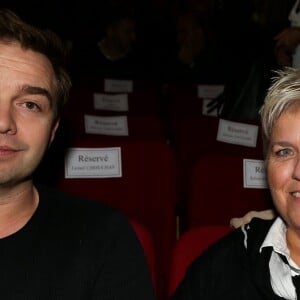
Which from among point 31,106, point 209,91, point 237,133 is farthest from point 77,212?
point 209,91

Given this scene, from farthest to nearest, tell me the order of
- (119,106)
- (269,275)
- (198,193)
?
(119,106) → (198,193) → (269,275)

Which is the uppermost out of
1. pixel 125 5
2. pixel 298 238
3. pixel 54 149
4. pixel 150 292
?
pixel 125 5

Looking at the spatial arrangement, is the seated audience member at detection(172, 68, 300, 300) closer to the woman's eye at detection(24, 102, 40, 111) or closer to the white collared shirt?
the white collared shirt

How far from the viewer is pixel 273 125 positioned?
1565 mm

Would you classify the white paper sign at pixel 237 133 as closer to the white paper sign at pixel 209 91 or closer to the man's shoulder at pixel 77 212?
the man's shoulder at pixel 77 212

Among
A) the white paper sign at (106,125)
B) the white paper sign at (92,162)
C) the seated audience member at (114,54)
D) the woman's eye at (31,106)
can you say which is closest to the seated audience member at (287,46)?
the white paper sign at (106,125)

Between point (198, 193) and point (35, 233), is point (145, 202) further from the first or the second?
point (35, 233)

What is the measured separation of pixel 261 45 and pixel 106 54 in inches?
52.9

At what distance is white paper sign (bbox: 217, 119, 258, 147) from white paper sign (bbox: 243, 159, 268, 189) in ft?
1.63

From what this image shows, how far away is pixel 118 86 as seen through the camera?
4680mm

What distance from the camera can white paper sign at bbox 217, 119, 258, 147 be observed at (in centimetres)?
281

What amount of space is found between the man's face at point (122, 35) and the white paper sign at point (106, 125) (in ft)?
8.11

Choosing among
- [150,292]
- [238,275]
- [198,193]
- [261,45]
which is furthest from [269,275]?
[261,45]

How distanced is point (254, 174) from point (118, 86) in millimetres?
2509
